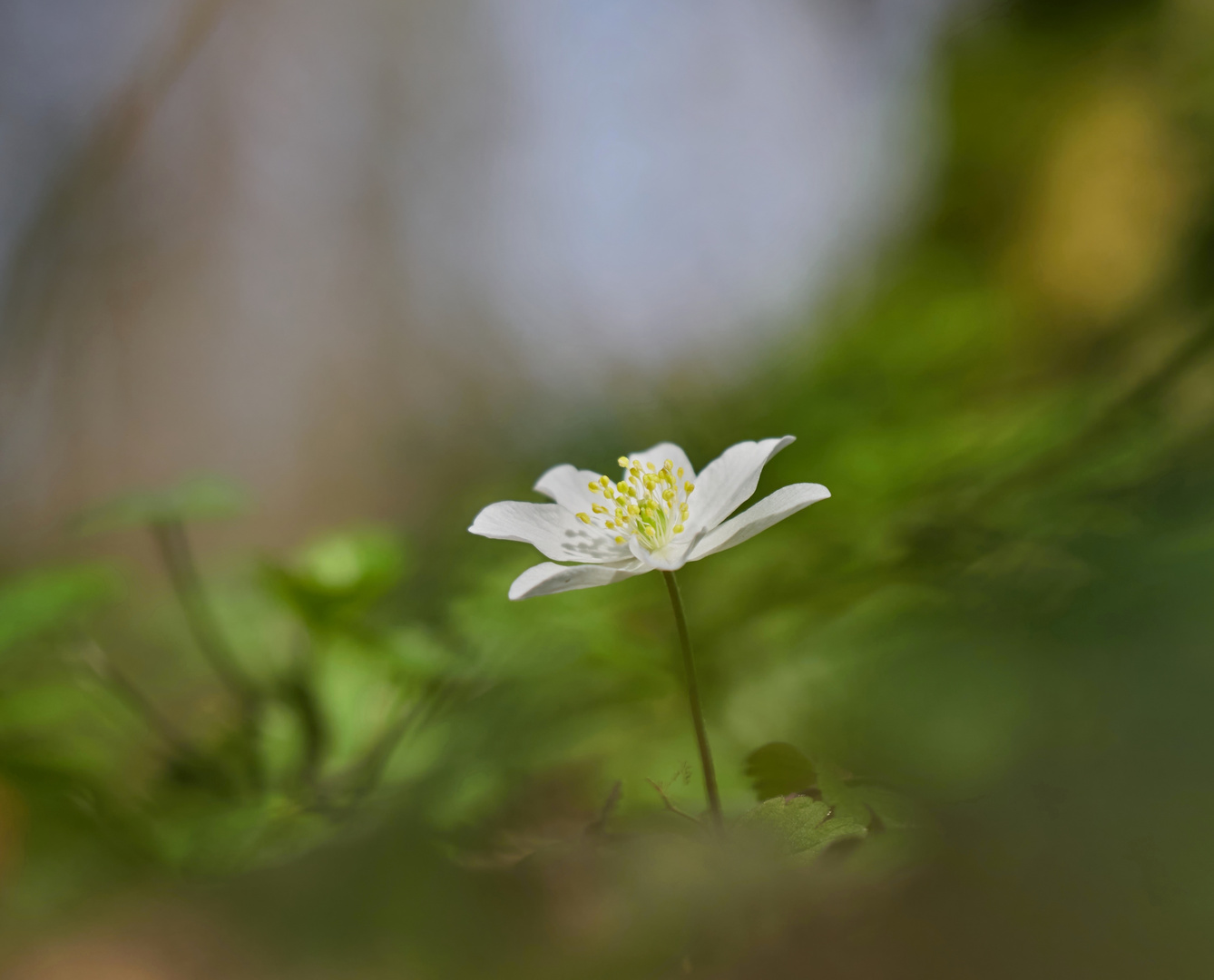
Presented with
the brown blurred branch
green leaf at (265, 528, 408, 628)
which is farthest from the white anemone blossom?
the brown blurred branch

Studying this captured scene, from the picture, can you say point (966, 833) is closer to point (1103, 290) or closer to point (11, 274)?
point (1103, 290)

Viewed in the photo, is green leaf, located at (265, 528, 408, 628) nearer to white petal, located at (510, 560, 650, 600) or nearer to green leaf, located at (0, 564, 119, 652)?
green leaf, located at (0, 564, 119, 652)

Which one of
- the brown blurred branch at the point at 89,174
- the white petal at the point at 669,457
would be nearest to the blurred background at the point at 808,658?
the white petal at the point at 669,457

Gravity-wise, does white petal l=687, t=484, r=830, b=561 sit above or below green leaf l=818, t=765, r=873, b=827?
above

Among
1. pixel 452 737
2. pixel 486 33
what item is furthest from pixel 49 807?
pixel 486 33

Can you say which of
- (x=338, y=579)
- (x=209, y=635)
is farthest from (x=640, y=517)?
(x=209, y=635)

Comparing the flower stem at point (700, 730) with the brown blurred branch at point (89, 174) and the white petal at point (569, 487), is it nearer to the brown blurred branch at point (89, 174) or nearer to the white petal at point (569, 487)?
the white petal at point (569, 487)

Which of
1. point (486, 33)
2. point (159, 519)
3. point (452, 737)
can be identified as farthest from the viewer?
point (486, 33)
